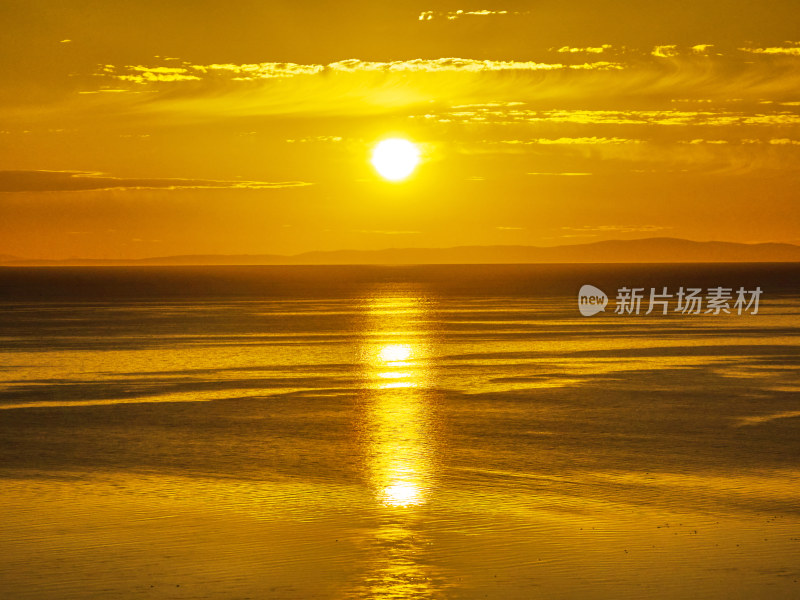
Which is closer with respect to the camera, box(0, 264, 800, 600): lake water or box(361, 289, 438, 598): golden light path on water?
box(361, 289, 438, 598): golden light path on water

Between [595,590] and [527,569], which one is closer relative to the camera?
[595,590]

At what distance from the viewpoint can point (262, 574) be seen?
1360cm

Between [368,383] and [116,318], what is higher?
[116,318]

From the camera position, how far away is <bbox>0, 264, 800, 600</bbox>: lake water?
13578 mm

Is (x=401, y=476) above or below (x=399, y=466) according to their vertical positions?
below

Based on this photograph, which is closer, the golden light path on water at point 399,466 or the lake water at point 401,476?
the golden light path on water at point 399,466

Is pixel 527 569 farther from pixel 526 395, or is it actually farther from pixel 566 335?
pixel 566 335

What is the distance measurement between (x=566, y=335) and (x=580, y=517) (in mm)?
39517

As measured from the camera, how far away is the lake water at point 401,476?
44.5 feet

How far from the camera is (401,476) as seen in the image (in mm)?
19594

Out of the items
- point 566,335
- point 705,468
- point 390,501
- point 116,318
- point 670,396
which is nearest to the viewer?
point 390,501

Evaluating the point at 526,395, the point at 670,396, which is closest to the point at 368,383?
the point at 526,395

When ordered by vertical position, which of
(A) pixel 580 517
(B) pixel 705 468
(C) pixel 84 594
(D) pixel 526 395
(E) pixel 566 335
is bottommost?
(C) pixel 84 594

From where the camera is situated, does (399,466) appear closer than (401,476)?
No
